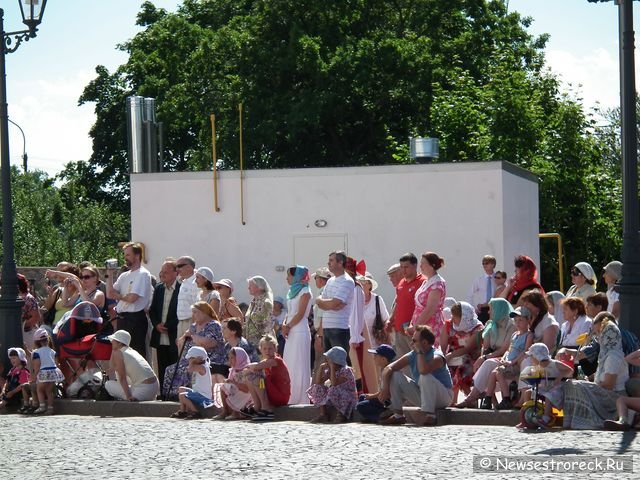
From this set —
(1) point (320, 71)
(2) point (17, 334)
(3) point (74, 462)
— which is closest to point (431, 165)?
(2) point (17, 334)

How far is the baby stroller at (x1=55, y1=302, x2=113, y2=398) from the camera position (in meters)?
16.0

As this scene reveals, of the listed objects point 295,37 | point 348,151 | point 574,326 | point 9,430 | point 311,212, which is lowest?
point 9,430

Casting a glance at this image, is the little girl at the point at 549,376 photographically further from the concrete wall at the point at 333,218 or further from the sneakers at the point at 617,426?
the concrete wall at the point at 333,218

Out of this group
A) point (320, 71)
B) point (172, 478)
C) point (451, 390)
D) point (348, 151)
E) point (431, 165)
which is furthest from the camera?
point (348, 151)

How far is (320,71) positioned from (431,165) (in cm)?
1929

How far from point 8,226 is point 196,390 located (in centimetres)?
366

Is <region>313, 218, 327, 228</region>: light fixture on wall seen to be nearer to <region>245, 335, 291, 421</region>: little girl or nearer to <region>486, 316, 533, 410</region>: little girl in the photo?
<region>245, 335, 291, 421</region>: little girl

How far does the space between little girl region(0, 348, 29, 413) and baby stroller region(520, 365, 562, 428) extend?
19.7 feet

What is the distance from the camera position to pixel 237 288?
23.0m

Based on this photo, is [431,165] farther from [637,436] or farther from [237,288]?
[637,436]

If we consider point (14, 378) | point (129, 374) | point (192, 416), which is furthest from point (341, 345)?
point (14, 378)

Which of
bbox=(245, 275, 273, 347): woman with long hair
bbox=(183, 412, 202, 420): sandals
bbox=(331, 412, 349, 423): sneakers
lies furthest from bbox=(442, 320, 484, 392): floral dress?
bbox=(183, 412, 202, 420): sandals

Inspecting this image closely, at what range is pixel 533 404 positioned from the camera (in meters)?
12.6

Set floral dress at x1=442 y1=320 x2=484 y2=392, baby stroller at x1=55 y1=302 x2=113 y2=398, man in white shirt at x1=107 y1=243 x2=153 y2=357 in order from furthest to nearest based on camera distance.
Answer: man in white shirt at x1=107 y1=243 x2=153 y2=357, baby stroller at x1=55 y1=302 x2=113 y2=398, floral dress at x1=442 y1=320 x2=484 y2=392
